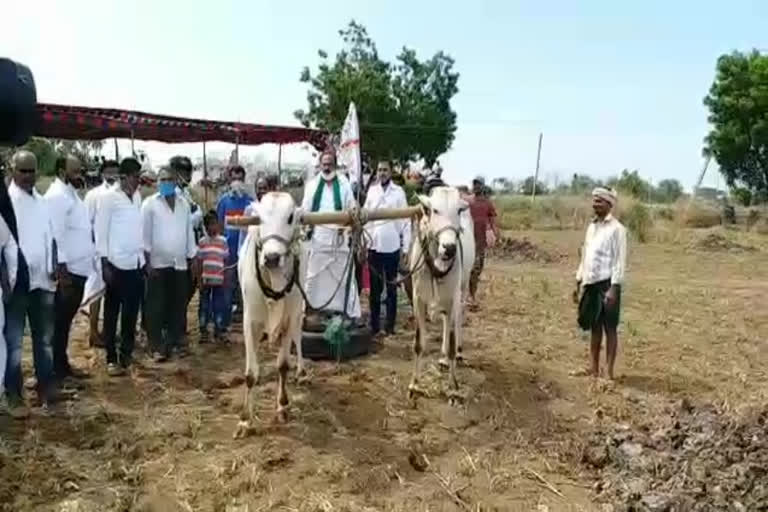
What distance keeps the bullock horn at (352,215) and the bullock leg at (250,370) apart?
0.85 m

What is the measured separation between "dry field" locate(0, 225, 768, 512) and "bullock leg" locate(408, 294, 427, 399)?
0.12 m

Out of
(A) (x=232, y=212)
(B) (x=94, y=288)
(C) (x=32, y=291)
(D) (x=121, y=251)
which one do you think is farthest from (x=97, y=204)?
(A) (x=232, y=212)

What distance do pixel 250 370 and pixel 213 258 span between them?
2.89m

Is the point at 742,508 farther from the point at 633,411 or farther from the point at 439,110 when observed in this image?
the point at 439,110

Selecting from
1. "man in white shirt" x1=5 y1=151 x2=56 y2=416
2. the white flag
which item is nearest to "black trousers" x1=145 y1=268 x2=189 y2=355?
"man in white shirt" x1=5 y1=151 x2=56 y2=416

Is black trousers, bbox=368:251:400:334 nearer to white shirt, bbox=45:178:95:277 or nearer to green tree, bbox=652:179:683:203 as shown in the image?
white shirt, bbox=45:178:95:277

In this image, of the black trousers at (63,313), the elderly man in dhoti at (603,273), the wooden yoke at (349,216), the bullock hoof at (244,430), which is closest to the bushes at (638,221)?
the elderly man in dhoti at (603,273)

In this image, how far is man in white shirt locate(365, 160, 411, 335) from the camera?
966cm

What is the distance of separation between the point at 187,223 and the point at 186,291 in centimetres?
78

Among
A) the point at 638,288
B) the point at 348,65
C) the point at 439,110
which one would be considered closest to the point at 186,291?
the point at 638,288

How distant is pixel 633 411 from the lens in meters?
7.10

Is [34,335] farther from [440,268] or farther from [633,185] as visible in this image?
[633,185]

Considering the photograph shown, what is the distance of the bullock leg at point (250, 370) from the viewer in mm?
6241

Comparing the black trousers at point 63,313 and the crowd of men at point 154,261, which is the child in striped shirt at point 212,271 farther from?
the black trousers at point 63,313
